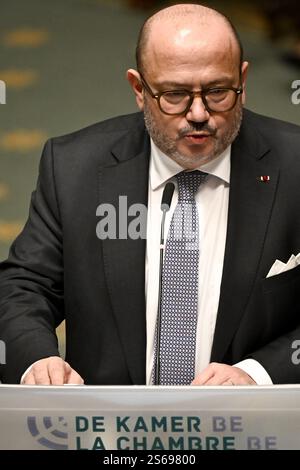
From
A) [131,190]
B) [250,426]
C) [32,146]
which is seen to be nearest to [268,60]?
[32,146]

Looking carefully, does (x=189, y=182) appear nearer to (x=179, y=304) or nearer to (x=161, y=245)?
(x=161, y=245)

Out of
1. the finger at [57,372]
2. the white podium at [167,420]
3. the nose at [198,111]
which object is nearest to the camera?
the white podium at [167,420]

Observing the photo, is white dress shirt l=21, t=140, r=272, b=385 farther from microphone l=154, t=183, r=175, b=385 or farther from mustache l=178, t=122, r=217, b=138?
mustache l=178, t=122, r=217, b=138

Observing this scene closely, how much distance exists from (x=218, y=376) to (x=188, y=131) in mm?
A: 501

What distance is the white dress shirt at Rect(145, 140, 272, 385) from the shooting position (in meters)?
1.96

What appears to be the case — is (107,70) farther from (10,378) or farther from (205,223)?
(10,378)

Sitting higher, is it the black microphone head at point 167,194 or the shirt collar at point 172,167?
the shirt collar at point 172,167

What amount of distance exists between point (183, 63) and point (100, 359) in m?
0.64

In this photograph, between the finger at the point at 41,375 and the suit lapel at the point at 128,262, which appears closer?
the finger at the point at 41,375

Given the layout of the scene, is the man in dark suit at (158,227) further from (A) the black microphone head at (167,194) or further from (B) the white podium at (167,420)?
(B) the white podium at (167,420)

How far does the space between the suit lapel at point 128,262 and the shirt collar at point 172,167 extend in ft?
0.08

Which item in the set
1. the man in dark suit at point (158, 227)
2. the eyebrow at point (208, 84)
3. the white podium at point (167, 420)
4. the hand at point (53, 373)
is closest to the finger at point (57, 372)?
the hand at point (53, 373)

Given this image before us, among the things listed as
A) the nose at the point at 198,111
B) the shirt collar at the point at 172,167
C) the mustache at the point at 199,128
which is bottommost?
the shirt collar at the point at 172,167

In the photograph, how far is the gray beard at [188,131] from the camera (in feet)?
6.16
